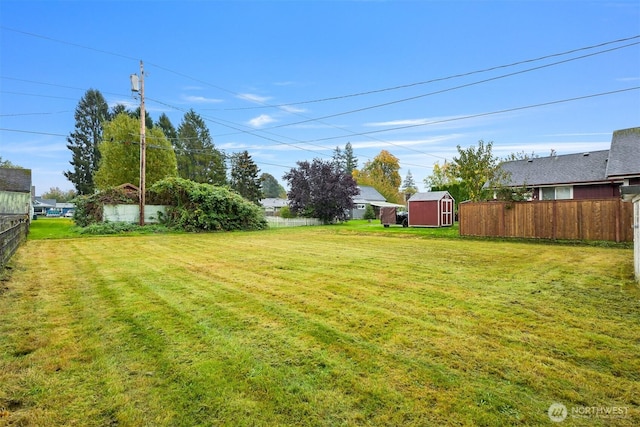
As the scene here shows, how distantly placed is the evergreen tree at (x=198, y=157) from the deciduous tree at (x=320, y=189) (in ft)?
65.2

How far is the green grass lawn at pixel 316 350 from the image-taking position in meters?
2.10

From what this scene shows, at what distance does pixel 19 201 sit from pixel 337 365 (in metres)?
31.6

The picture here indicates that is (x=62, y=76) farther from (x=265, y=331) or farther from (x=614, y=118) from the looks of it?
(x=614, y=118)

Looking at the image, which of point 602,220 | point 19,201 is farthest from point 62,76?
point 602,220

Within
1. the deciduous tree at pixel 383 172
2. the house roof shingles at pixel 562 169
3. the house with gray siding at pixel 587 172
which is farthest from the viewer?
the deciduous tree at pixel 383 172

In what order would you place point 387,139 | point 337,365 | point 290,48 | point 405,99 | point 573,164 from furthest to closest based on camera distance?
1. point 387,139
2. point 573,164
3. point 290,48
4. point 405,99
5. point 337,365

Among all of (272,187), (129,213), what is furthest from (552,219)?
(272,187)

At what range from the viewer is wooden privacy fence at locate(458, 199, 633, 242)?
37.7ft

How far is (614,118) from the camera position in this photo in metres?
18.1

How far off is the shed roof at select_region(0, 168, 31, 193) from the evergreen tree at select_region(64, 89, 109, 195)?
45.0ft

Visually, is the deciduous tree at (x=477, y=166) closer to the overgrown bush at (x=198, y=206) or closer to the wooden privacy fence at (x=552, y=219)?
the wooden privacy fence at (x=552, y=219)

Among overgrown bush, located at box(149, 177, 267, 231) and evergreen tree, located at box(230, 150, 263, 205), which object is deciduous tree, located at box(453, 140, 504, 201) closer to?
overgrown bush, located at box(149, 177, 267, 231)

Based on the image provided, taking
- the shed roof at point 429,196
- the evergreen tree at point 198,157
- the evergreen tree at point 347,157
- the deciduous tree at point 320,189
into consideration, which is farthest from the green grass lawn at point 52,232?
the evergreen tree at point 347,157

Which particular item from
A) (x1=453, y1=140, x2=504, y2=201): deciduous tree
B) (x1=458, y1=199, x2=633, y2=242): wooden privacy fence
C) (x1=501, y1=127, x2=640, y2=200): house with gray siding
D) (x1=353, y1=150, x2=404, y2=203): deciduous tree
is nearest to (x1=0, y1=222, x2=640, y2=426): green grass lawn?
(x1=458, y1=199, x2=633, y2=242): wooden privacy fence
